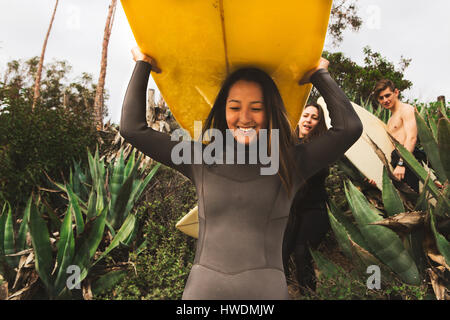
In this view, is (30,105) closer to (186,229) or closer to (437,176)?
(186,229)

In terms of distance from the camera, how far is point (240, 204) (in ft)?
3.18

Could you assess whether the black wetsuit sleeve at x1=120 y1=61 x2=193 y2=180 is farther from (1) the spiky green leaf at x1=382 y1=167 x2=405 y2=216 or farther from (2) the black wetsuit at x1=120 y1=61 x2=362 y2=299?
(1) the spiky green leaf at x1=382 y1=167 x2=405 y2=216

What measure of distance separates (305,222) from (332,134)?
167 centimetres

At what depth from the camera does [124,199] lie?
3482 millimetres

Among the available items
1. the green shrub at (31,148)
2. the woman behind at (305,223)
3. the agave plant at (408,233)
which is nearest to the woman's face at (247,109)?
the agave plant at (408,233)

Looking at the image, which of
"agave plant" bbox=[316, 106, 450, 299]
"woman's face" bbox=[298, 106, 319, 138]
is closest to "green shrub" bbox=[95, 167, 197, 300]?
"agave plant" bbox=[316, 106, 450, 299]

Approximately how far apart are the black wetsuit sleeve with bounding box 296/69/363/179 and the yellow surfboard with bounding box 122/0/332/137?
9 centimetres

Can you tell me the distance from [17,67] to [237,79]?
27.6m

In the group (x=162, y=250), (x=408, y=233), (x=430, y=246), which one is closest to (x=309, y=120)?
(x=408, y=233)

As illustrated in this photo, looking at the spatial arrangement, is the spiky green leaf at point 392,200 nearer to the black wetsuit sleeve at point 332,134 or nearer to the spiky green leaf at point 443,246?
the spiky green leaf at point 443,246

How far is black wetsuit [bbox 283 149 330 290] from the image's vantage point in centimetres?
255

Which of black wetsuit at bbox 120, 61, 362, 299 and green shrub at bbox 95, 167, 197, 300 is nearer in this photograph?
black wetsuit at bbox 120, 61, 362, 299
